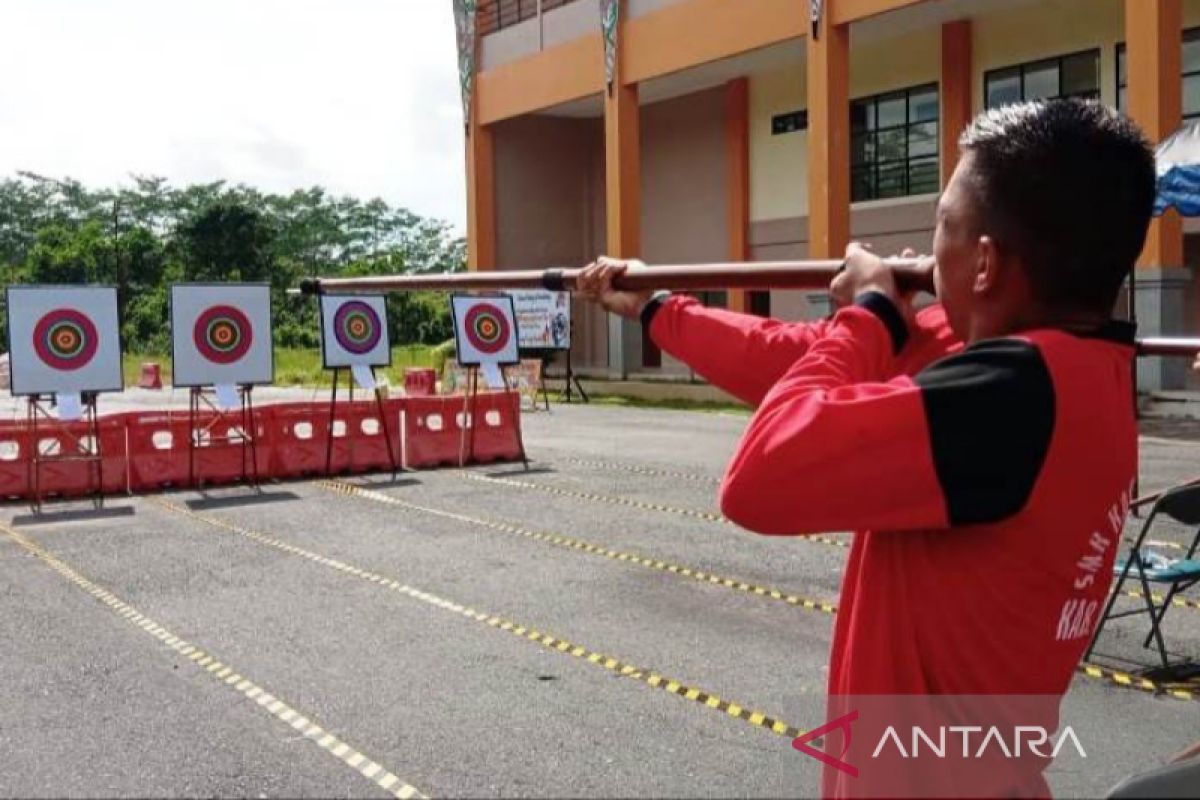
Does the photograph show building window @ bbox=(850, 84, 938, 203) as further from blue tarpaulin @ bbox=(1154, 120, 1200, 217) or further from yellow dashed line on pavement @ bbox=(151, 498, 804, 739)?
yellow dashed line on pavement @ bbox=(151, 498, 804, 739)

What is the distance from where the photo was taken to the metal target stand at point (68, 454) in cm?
1064

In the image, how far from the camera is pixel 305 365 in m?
40.5

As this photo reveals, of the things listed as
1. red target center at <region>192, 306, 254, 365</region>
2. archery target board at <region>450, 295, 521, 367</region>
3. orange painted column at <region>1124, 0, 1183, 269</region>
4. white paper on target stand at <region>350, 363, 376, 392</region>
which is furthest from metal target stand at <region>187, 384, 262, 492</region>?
orange painted column at <region>1124, 0, 1183, 269</region>

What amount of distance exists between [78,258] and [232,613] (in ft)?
185

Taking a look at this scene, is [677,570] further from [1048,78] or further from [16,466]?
[1048,78]

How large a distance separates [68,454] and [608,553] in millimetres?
6259

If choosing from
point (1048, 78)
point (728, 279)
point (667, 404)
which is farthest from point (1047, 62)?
point (728, 279)

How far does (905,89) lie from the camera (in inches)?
883

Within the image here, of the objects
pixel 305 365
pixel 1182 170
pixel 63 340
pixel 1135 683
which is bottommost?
pixel 1135 683

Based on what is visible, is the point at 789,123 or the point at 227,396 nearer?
the point at 227,396

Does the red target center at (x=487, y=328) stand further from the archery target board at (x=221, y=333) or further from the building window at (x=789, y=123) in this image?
the building window at (x=789, y=123)

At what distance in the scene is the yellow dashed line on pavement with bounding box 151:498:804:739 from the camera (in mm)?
4457

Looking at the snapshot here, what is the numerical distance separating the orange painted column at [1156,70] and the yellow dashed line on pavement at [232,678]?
45.0ft

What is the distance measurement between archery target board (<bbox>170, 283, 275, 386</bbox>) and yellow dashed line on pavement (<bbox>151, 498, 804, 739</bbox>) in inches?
141
